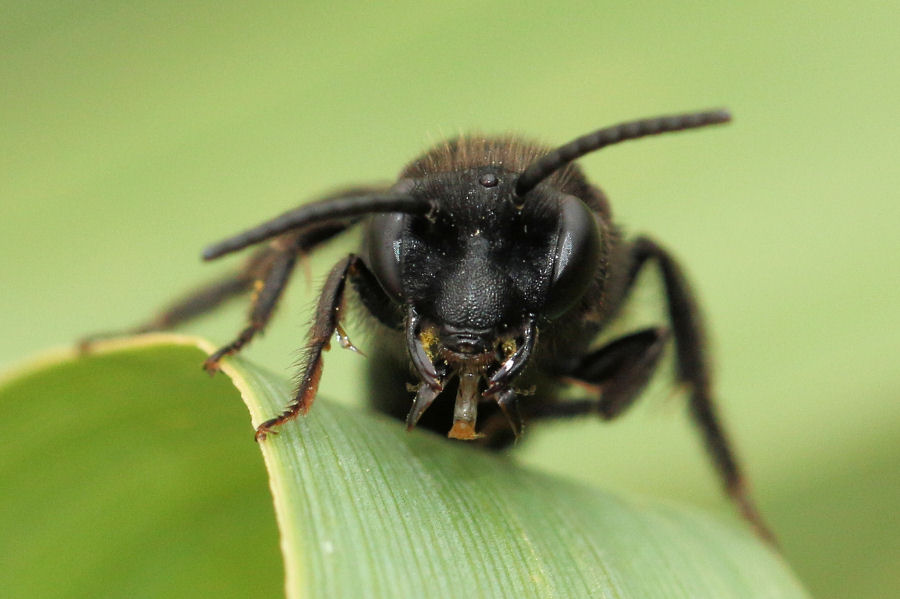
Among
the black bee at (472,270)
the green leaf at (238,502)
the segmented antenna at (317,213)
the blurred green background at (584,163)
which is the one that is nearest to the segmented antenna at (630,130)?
the black bee at (472,270)

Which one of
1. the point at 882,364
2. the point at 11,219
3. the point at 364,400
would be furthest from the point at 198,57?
the point at 882,364

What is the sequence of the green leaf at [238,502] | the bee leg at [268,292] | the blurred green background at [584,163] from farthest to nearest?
the blurred green background at [584,163], the bee leg at [268,292], the green leaf at [238,502]

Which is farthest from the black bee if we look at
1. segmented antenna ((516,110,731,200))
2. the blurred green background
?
the blurred green background

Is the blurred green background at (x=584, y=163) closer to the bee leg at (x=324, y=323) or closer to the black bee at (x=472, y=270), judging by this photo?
the black bee at (x=472, y=270)

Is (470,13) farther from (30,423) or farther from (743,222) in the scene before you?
(30,423)

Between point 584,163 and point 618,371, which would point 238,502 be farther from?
point 584,163

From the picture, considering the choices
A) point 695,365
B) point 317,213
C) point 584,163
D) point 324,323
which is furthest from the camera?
point 584,163

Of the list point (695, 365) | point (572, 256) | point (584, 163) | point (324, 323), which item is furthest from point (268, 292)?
point (584, 163)
